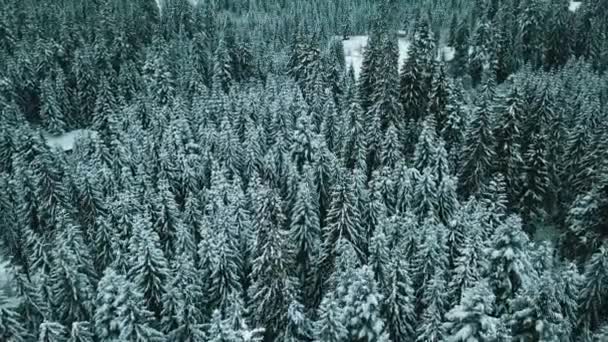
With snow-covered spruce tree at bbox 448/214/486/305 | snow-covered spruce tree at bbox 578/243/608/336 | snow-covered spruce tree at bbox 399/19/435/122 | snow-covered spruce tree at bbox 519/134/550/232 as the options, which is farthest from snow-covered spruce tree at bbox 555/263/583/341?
snow-covered spruce tree at bbox 399/19/435/122

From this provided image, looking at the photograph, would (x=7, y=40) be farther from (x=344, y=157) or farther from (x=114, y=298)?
(x=114, y=298)

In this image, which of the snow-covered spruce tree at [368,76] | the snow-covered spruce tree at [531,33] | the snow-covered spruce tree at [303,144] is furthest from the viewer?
the snow-covered spruce tree at [531,33]

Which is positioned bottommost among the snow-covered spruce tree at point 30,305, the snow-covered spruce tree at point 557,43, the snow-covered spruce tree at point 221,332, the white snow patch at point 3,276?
the white snow patch at point 3,276

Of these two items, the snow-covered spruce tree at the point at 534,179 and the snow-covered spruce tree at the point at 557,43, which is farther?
the snow-covered spruce tree at the point at 557,43

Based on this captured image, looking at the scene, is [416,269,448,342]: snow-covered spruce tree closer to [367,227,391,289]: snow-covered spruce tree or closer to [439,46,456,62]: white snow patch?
[367,227,391,289]: snow-covered spruce tree

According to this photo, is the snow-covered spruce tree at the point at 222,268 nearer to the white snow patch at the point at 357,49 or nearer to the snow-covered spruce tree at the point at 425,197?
the snow-covered spruce tree at the point at 425,197

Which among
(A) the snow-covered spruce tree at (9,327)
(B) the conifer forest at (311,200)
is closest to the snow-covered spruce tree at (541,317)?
(B) the conifer forest at (311,200)
